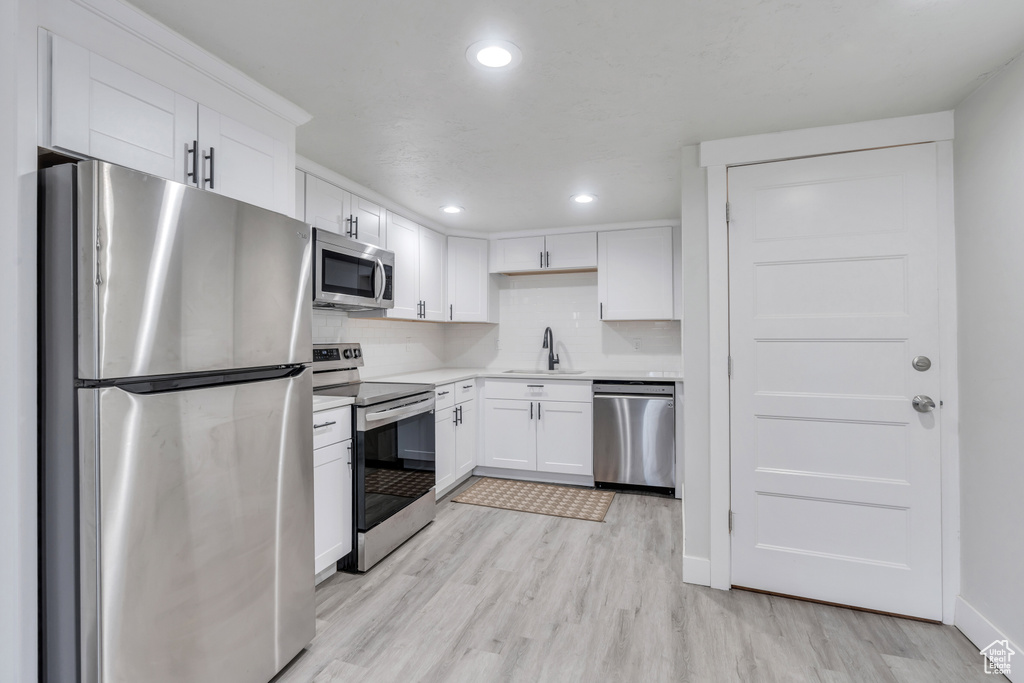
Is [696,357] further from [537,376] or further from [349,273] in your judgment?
[349,273]

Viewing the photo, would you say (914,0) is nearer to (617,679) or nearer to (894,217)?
(894,217)

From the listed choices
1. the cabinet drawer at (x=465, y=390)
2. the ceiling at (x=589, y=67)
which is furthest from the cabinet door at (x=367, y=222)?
the cabinet drawer at (x=465, y=390)

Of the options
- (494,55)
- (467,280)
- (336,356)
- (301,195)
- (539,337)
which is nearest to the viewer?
(494,55)

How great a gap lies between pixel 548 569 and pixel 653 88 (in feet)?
7.80

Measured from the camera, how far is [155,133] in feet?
5.16

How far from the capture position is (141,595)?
1.31 m

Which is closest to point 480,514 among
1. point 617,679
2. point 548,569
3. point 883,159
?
point 548,569

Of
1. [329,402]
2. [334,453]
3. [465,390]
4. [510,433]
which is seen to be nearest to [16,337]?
[329,402]

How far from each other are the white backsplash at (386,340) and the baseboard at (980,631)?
3571 mm

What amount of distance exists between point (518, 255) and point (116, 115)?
3.32 meters

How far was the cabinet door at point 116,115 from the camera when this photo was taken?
1.33 meters

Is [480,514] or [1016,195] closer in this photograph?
[1016,195]

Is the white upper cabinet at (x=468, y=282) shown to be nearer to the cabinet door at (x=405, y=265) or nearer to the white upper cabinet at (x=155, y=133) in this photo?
the cabinet door at (x=405, y=265)

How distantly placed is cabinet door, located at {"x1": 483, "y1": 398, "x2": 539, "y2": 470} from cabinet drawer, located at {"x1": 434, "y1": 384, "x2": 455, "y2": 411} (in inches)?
21.7
